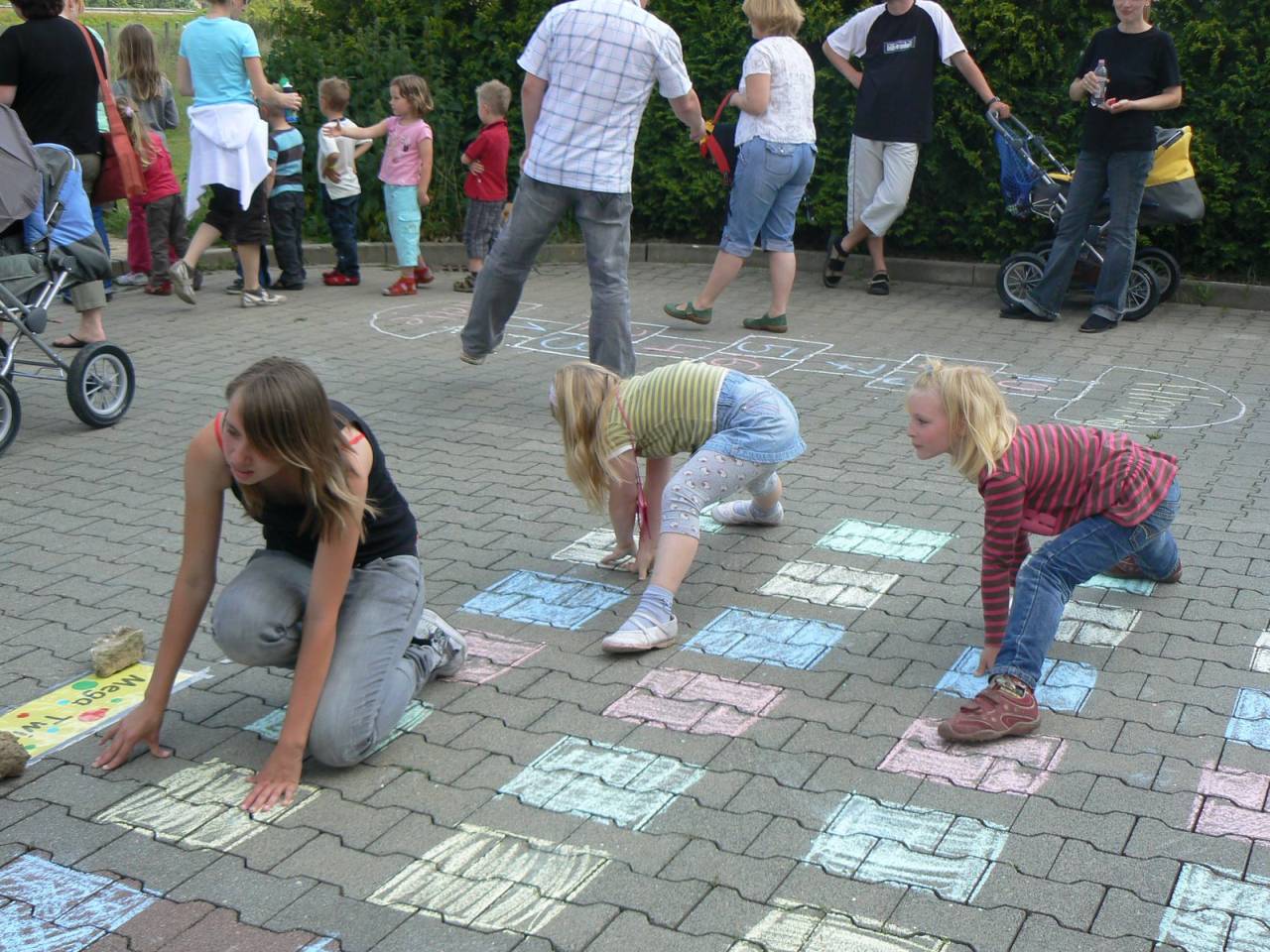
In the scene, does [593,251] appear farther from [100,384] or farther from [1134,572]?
[1134,572]

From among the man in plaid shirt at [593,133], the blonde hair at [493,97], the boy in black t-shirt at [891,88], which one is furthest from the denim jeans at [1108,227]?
the blonde hair at [493,97]

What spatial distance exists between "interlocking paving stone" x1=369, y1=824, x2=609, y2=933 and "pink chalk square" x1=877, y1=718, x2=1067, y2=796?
899 millimetres

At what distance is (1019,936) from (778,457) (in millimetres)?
1977

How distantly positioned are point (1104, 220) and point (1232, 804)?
6.17 metres

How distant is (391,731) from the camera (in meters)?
3.83

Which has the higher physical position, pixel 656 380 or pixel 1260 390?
pixel 656 380

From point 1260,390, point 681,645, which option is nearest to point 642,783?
point 681,645

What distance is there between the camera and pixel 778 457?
462 cm

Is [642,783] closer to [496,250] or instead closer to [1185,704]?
[1185,704]

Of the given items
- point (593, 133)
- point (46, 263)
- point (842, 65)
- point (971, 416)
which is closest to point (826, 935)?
point (971, 416)

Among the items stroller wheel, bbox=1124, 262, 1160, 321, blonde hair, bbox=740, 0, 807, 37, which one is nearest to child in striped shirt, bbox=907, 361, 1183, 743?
blonde hair, bbox=740, 0, 807, 37

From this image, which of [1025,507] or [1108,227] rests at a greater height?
[1108,227]

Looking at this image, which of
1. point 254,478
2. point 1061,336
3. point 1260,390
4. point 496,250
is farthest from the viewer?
point 1061,336

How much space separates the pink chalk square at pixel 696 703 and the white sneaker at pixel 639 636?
0.36 feet
